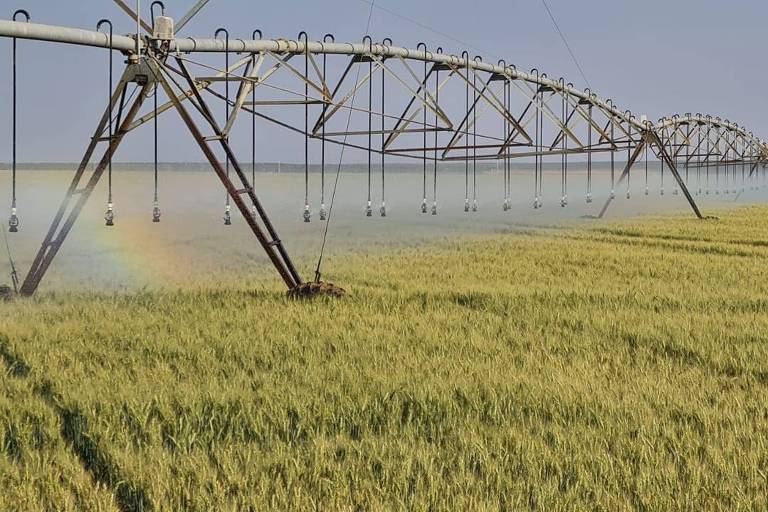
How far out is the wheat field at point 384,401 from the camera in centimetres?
458

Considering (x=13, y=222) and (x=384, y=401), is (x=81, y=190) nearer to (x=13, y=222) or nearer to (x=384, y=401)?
(x=13, y=222)

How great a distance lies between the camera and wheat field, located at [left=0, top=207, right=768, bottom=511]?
4582mm

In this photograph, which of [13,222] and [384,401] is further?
[13,222]

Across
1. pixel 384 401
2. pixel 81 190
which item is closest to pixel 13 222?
pixel 81 190

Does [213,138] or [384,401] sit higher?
[213,138]

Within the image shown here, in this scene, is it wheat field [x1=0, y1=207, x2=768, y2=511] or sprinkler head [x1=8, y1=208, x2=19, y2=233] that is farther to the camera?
sprinkler head [x1=8, y1=208, x2=19, y2=233]

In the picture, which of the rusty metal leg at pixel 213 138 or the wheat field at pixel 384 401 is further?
the rusty metal leg at pixel 213 138

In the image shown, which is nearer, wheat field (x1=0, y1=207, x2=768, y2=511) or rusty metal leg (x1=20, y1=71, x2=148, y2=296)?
wheat field (x1=0, y1=207, x2=768, y2=511)

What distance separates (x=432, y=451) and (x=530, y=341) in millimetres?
4103

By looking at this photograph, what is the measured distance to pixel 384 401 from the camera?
631 centimetres

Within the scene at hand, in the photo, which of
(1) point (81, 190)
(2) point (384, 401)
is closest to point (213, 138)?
(1) point (81, 190)

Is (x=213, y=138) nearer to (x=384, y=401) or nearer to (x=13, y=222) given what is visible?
(x=13, y=222)

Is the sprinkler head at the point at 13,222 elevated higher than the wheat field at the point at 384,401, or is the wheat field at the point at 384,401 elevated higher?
the sprinkler head at the point at 13,222

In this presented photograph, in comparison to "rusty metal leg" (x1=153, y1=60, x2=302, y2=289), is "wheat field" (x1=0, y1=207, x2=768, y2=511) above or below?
below
